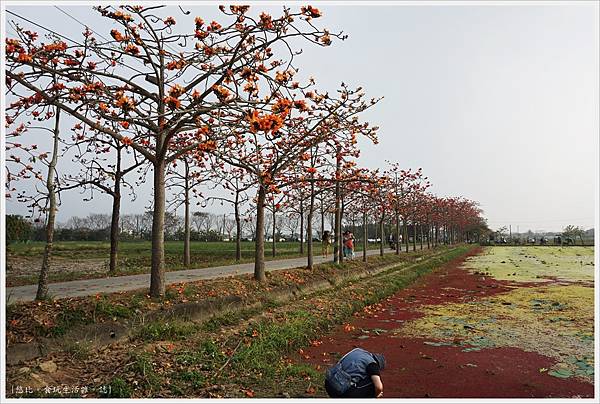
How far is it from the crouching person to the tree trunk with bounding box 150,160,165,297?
14.4ft

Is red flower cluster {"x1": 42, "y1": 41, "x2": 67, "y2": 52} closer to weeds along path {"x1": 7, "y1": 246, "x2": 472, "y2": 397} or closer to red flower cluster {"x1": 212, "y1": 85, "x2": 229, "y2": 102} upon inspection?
red flower cluster {"x1": 212, "y1": 85, "x2": 229, "y2": 102}

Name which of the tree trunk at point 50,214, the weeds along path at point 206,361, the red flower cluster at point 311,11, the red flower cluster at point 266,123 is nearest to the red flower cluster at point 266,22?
the red flower cluster at point 311,11

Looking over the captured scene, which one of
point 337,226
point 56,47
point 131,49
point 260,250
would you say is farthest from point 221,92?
point 337,226

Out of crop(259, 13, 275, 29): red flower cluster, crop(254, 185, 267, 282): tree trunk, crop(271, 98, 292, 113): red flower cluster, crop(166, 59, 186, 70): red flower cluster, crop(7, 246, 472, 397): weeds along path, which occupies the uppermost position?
crop(259, 13, 275, 29): red flower cluster

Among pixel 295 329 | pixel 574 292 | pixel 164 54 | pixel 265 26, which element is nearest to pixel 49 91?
pixel 164 54

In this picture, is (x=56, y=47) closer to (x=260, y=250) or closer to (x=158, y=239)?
(x=158, y=239)

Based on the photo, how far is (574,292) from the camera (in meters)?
14.9

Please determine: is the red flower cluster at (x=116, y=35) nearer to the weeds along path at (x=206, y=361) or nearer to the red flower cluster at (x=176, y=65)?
the red flower cluster at (x=176, y=65)

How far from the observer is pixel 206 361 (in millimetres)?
Result: 6172

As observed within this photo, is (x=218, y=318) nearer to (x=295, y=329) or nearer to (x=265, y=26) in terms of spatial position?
(x=295, y=329)

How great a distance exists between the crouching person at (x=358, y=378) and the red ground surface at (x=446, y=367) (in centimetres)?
172

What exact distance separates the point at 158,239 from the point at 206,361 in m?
2.61

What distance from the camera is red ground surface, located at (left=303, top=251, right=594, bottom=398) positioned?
580cm

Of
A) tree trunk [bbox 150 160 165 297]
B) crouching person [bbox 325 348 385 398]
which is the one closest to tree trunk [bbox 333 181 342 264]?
tree trunk [bbox 150 160 165 297]
